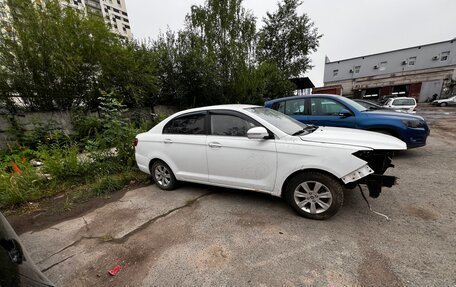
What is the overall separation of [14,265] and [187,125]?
2.48 metres

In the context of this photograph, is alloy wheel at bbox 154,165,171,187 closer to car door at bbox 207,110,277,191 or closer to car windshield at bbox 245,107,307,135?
car door at bbox 207,110,277,191

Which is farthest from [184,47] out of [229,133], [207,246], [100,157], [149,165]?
[207,246]

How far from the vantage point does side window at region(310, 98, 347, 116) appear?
183 inches

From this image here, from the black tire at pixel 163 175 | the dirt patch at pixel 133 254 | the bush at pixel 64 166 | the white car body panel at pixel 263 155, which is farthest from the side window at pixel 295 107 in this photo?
the bush at pixel 64 166

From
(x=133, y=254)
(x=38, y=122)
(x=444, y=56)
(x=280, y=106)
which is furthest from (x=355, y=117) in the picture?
(x=444, y=56)

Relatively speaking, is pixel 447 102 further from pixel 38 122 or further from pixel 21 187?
pixel 38 122

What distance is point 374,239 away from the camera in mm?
2094

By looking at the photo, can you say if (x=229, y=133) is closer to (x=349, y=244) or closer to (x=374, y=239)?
(x=349, y=244)

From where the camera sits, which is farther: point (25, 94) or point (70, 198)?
point (25, 94)

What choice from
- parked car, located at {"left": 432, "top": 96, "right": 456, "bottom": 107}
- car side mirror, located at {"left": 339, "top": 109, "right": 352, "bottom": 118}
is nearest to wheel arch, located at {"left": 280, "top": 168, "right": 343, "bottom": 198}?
car side mirror, located at {"left": 339, "top": 109, "right": 352, "bottom": 118}

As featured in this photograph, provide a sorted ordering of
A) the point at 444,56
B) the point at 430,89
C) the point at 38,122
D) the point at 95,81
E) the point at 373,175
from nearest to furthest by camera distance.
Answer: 1. the point at 373,175
2. the point at 38,122
3. the point at 95,81
4. the point at 444,56
5. the point at 430,89

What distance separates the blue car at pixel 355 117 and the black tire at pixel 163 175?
3619 mm

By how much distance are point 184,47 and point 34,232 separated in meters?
9.29

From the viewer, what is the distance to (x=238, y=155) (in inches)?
108
